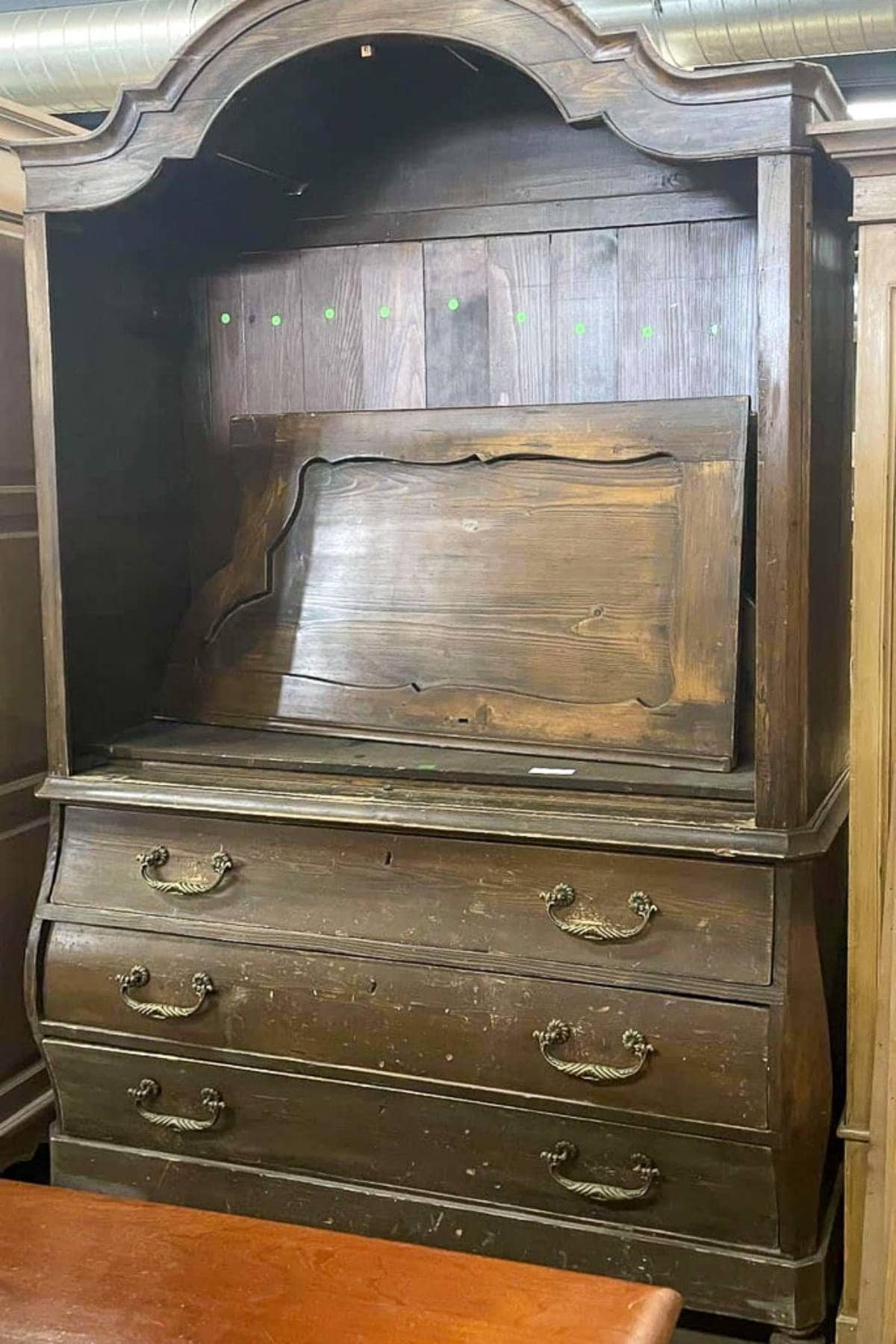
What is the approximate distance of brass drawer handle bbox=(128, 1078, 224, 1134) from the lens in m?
2.12

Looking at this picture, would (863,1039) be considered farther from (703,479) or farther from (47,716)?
(47,716)

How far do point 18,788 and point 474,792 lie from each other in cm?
Result: 90

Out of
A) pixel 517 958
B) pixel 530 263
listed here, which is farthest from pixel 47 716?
pixel 530 263

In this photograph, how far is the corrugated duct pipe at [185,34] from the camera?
100 inches

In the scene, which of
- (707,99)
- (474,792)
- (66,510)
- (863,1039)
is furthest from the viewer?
(66,510)

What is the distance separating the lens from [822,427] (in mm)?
1873

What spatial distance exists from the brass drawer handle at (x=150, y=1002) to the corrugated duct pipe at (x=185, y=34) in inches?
66.2

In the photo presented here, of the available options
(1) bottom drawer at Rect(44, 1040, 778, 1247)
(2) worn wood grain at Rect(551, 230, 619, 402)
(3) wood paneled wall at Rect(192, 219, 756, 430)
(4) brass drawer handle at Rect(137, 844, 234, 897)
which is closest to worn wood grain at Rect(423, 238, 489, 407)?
(3) wood paneled wall at Rect(192, 219, 756, 430)

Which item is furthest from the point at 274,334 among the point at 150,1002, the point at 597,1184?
the point at 597,1184

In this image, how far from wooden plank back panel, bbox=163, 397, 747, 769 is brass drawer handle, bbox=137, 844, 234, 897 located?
0.31 meters

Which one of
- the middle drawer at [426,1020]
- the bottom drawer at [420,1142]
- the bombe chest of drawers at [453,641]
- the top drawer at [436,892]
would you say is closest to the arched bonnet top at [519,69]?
the bombe chest of drawers at [453,641]

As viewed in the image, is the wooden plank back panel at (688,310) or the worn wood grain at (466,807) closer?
the worn wood grain at (466,807)

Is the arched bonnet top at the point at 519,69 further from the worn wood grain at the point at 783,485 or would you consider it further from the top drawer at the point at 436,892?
the top drawer at the point at 436,892

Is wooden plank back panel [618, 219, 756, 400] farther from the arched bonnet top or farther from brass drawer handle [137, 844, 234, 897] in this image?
brass drawer handle [137, 844, 234, 897]
